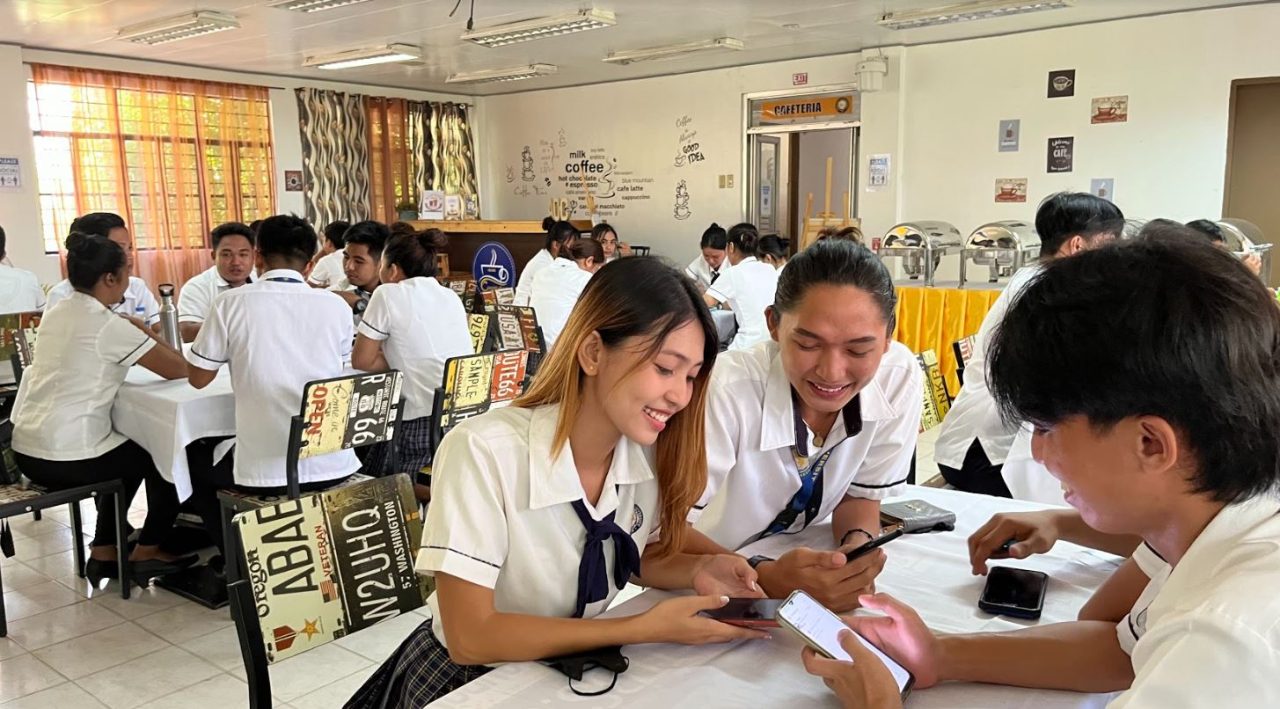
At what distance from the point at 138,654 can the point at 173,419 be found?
772 mm

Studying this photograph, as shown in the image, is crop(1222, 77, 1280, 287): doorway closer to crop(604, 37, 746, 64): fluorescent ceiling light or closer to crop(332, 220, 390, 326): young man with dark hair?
crop(604, 37, 746, 64): fluorescent ceiling light

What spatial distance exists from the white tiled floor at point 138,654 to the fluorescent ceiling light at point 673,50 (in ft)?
18.5

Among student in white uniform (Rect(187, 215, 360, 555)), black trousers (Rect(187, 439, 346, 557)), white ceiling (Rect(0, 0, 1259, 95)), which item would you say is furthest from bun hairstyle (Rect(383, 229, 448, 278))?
white ceiling (Rect(0, 0, 1259, 95))

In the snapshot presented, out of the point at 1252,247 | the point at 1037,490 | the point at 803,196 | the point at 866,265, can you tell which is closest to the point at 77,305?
the point at 866,265

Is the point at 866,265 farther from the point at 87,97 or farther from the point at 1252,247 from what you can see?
the point at 87,97

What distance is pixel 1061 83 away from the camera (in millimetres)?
7410

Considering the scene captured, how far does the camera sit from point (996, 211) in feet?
25.8

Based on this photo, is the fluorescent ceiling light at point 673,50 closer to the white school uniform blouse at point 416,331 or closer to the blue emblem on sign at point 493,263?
the blue emblem on sign at point 493,263

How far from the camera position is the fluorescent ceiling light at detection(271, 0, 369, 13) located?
5926mm

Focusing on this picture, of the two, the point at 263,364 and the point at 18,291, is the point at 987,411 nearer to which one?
the point at 263,364

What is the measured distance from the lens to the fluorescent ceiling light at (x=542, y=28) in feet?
21.2

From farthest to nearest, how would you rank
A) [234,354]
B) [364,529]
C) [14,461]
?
[14,461]
[234,354]
[364,529]

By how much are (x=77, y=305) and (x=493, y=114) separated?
8.71 metres

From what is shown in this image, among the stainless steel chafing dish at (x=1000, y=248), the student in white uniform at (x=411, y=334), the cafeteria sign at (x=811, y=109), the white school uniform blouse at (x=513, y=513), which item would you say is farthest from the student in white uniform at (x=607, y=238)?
the white school uniform blouse at (x=513, y=513)
